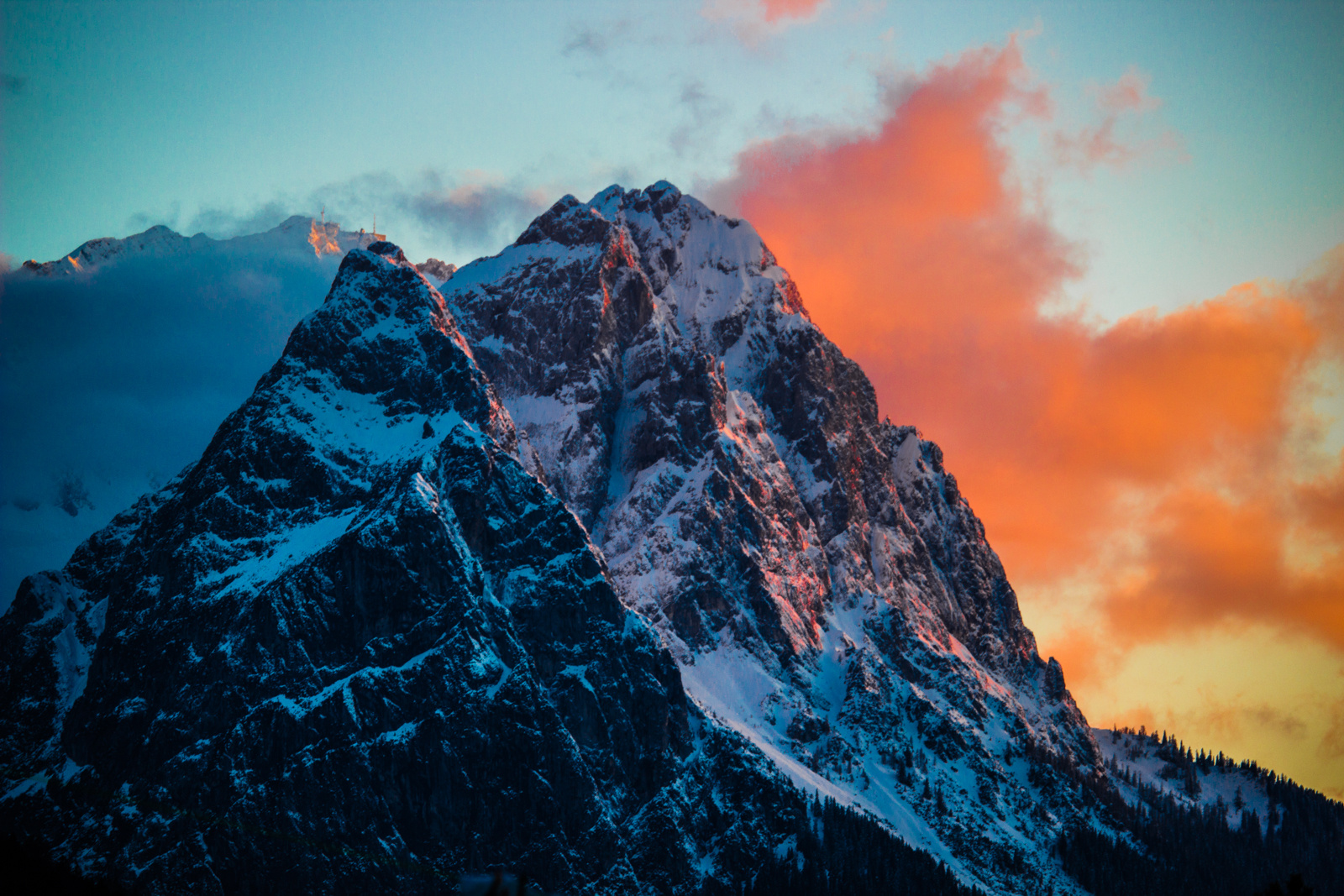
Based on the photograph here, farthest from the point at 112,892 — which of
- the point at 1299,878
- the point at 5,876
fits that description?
the point at 1299,878

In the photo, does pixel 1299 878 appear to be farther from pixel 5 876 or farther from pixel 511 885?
pixel 5 876

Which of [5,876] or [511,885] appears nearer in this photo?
[511,885]

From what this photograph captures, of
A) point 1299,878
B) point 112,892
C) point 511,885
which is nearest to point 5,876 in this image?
point 112,892

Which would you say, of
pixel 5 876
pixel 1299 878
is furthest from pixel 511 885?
pixel 1299 878

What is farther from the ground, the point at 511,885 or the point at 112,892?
the point at 112,892

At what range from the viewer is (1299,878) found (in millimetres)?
95750

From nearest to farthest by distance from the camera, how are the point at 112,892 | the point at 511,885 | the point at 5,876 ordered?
1. the point at 511,885
2. the point at 5,876
3. the point at 112,892

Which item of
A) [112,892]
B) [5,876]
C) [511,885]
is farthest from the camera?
[112,892]

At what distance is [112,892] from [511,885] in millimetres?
53777

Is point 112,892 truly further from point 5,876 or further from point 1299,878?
point 1299,878

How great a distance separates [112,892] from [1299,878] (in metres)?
76.1

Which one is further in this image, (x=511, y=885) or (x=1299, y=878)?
(x=1299, y=878)

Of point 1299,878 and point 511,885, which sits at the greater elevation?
point 1299,878

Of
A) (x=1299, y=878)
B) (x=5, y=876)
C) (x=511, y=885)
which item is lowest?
(x=511, y=885)
